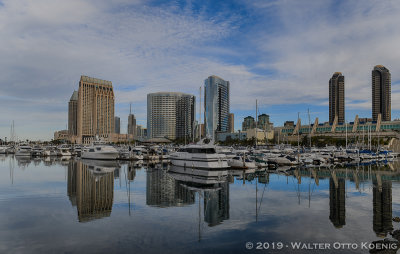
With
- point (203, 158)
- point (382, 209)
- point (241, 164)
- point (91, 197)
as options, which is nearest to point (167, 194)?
point (91, 197)

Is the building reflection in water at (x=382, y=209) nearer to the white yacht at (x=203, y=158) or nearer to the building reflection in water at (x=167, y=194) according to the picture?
the building reflection in water at (x=167, y=194)

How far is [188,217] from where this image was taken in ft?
70.4

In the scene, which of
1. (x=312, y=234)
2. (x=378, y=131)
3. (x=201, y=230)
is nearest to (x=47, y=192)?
(x=201, y=230)

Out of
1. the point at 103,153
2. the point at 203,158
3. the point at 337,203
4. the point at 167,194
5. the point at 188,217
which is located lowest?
the point at 167,194

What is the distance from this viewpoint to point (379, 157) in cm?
9519

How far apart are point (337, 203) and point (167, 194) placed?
54.0 feet

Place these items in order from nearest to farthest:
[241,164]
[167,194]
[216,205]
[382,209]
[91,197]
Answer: [382,209]
[216,205]
[91,197]
[167,194]
[241,164]

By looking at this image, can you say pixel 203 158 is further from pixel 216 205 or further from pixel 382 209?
pixel 382 209

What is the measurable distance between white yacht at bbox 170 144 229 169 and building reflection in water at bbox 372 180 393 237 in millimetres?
23435

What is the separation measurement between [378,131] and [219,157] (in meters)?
152

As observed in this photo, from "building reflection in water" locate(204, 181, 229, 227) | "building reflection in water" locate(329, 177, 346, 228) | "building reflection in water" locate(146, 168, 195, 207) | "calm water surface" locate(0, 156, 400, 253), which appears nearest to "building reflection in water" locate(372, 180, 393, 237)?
"calm water surface" locate(0, 156, 400, 253)

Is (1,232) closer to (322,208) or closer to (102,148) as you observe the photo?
(322,208)

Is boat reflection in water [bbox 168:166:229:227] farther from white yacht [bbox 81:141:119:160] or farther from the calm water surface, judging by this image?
white yacht [bbox 81:141:119:160]

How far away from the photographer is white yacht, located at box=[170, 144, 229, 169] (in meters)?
50.4
